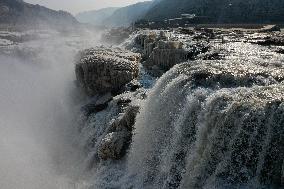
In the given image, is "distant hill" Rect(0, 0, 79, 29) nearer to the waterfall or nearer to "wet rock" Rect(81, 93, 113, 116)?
"wet rock" Rect(81, 93, 113, 116)

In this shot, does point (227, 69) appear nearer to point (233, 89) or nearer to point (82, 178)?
point (233, 89)

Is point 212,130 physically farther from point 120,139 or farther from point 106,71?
point 106,71

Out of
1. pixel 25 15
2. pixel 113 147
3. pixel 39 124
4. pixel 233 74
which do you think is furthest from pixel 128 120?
pixel 25 15

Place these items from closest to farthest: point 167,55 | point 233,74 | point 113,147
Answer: point 233,74 < point 113,147 < point 167,55

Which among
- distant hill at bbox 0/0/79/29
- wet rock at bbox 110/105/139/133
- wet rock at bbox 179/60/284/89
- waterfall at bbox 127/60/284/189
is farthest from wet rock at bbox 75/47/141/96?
distant hill at bbox 0/0/79/29

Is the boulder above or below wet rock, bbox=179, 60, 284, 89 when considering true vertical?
below

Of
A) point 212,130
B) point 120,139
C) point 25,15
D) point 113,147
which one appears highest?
point 212,130

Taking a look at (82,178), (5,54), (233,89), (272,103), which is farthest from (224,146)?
(5,54)
